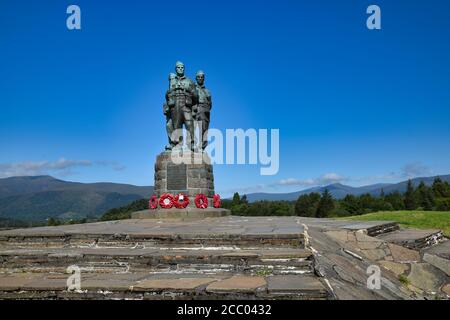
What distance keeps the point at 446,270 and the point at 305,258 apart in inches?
116

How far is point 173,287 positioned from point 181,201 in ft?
28.8

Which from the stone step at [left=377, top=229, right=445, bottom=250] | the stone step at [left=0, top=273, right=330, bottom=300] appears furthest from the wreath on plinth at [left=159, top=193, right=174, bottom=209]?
the stone step at [left=0, top=273, right=330, bottom=300]

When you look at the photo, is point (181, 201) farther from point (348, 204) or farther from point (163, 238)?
point (348, 204)

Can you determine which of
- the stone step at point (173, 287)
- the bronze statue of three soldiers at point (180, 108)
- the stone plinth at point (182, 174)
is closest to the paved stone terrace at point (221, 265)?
the stone step at point (173, 287)

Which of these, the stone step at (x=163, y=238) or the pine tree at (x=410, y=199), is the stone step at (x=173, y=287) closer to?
the stone step at (x=163, y=238)

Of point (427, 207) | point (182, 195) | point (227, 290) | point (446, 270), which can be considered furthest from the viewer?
point (427, 207)

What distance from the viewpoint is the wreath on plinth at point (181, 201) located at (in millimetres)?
13031

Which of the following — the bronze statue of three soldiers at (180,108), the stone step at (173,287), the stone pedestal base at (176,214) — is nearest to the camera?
the stone step at (173,287)

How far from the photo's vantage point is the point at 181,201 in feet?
43.0

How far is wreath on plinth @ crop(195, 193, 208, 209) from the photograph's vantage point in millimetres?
13197

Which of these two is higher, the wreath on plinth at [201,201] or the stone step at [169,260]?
the wreath on plinth at [201,201]
